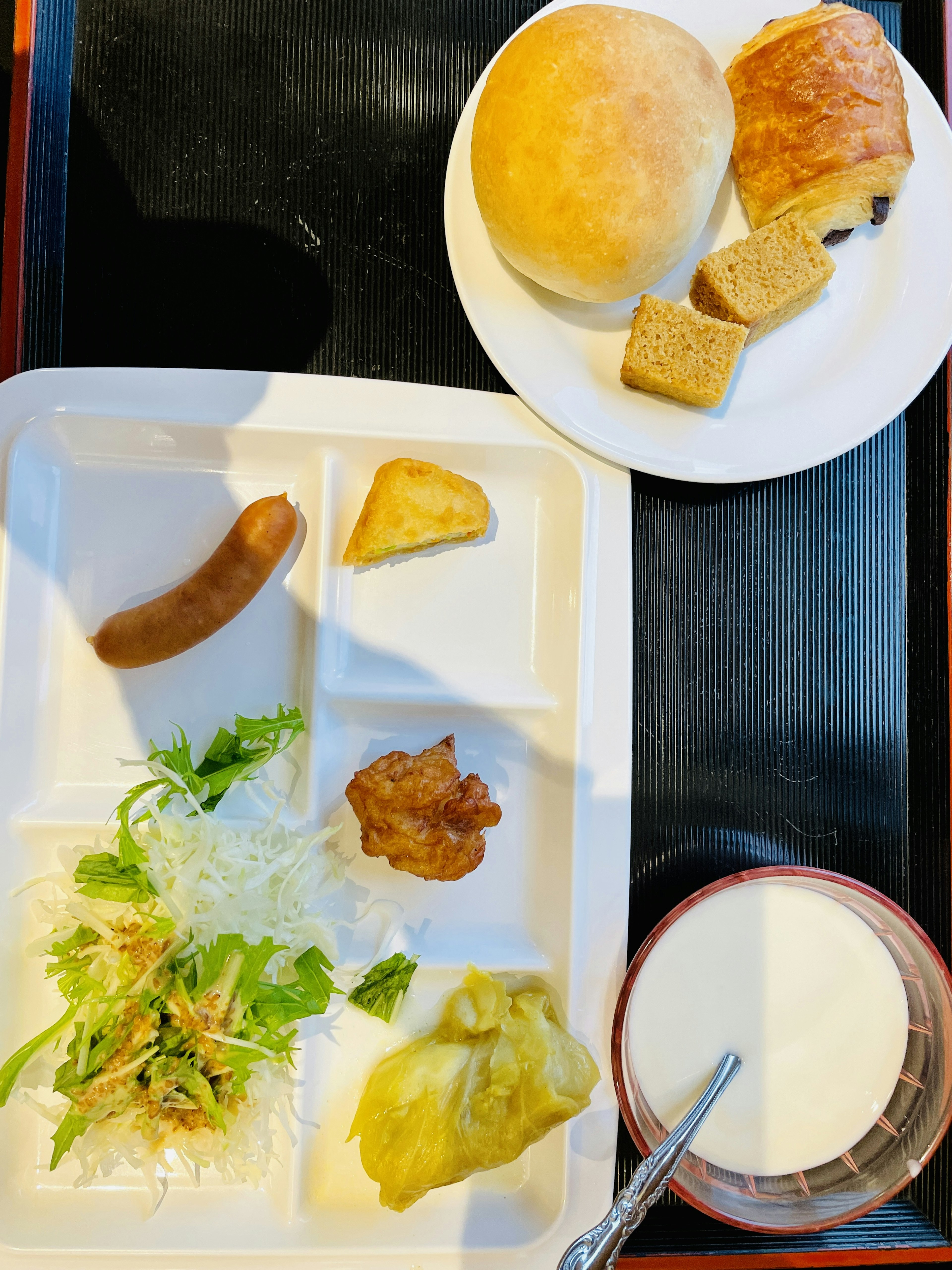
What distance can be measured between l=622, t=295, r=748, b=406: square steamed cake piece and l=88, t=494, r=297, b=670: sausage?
92cm

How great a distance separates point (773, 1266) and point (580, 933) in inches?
38.7

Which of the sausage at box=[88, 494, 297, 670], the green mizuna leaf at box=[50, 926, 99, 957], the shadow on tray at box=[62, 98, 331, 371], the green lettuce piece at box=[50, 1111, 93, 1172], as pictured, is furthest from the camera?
the shadow on tray at box=[62, 98, 331, 371]

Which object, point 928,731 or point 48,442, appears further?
point 928,731

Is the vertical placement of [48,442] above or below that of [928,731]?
above

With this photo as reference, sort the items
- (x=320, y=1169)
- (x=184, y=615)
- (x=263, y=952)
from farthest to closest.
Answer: (x=320, y=1169)
(x=184, y=615)
(x=263, y=952)

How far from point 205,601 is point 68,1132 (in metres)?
1.15

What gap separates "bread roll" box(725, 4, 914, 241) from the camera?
1.82 metres

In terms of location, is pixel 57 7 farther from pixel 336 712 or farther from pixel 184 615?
pixel 336 712

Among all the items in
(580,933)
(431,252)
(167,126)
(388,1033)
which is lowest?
(388,1033)

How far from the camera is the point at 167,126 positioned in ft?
6.68

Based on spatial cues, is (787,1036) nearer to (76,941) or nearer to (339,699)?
(339,699)

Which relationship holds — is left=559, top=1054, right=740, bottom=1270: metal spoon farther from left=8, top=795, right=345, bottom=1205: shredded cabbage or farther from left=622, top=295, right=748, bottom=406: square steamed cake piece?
left=622, top=295, right=748, bottom=406: square steamed cake piece

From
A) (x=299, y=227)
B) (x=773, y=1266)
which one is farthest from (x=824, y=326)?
(x=773, y=1266)

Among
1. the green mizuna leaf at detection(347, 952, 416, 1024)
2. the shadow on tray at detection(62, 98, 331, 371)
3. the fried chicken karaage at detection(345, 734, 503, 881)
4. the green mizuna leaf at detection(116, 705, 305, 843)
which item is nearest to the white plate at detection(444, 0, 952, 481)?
the shadow on tray at detection(62, 98, 331, 371)
